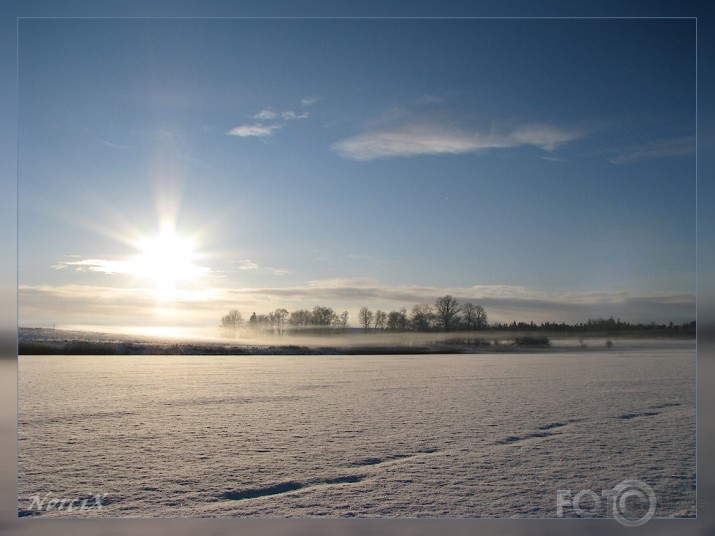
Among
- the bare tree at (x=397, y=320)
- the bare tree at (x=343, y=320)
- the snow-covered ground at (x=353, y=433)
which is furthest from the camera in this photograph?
the bare tree at (x=397, y=320)

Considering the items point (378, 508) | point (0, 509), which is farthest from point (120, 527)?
point (378, 508)

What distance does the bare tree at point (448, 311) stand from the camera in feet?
16.6

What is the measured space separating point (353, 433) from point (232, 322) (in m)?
1.29

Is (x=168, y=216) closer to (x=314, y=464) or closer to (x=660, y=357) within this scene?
(x=314, y=464)

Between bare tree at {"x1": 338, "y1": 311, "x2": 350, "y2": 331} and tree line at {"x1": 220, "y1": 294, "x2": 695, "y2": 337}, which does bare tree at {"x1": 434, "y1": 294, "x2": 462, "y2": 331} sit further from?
bare tree at {"x1": 338, "y1": 311, "x2": 350, "y2": 331}

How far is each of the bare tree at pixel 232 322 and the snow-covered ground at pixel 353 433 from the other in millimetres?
380

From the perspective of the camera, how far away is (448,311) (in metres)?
5.09

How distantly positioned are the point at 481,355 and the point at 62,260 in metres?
3.59

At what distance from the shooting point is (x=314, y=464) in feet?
13.4

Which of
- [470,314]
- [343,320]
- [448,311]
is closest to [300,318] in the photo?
[343,320]

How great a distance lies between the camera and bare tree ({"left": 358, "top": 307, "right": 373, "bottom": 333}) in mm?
4906

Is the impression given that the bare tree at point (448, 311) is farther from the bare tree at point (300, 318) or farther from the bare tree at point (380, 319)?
the bare tree at point (300, 318)

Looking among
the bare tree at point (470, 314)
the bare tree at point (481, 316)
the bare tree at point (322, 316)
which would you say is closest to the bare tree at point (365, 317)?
the bare tree at point (322, 316)

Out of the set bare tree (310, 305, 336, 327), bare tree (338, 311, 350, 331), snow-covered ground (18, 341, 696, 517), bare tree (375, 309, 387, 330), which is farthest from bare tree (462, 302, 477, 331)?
bare tree (310, 305, 336, 327)
